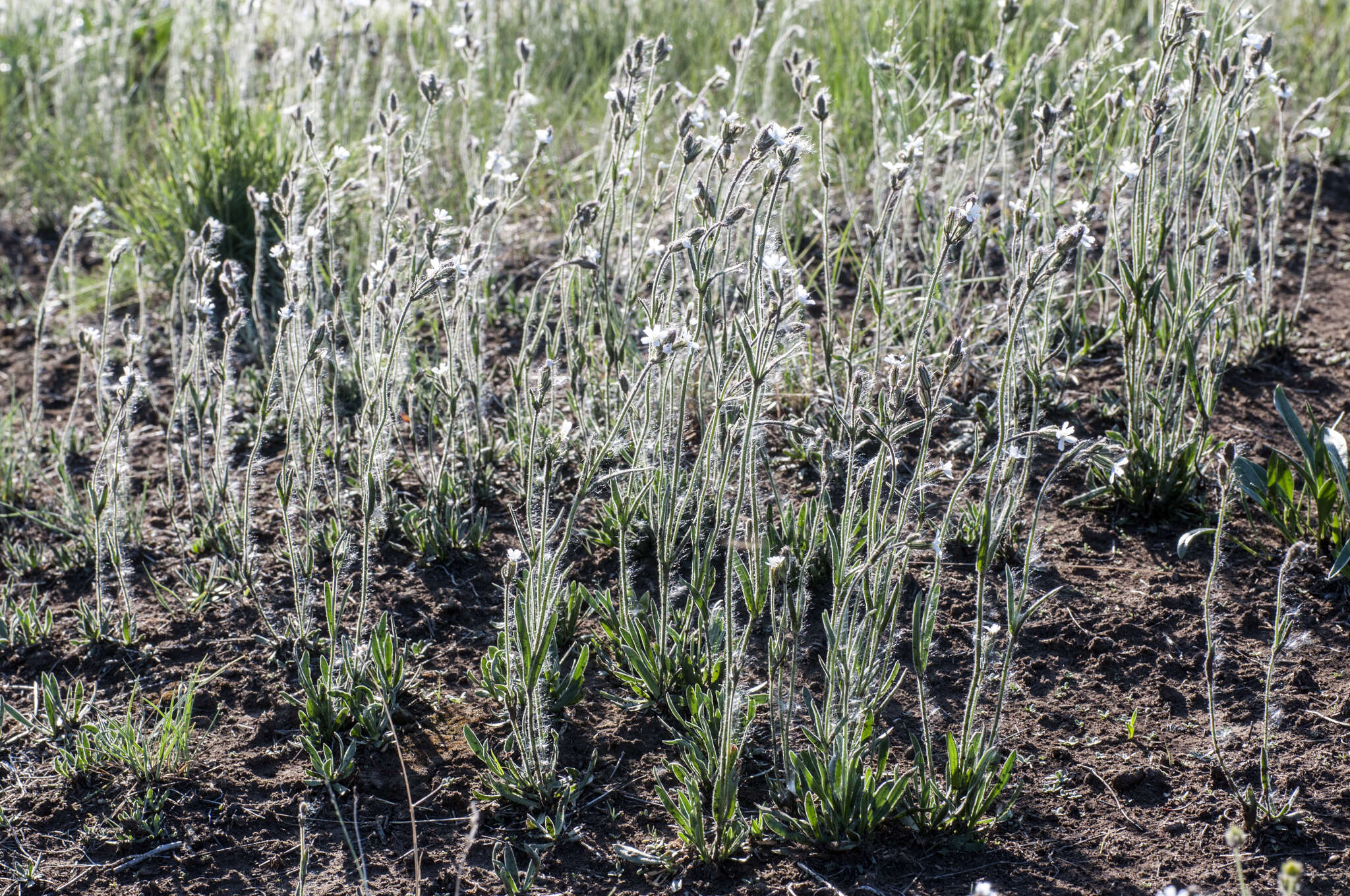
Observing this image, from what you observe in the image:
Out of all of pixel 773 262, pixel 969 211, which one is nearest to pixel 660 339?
pixel 773 262

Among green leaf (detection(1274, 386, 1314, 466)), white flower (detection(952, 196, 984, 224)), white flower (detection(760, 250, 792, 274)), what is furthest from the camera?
green leaf (detection(1274, 386, 1314, 466))

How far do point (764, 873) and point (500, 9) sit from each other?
5.82 meters

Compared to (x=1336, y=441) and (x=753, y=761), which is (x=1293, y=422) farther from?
(x=753, y=761)

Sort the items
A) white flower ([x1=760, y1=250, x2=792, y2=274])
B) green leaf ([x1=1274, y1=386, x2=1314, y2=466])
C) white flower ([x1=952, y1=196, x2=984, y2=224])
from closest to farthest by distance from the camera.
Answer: white flower ([x1=760, y1=250, x2=792, y2=274]) → white flower ([x1=952, y1=196, x2=984, y2=224]) → green leaf ([x1=1274, y1=386, x2=1314, y2=466])

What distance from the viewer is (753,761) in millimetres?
2443

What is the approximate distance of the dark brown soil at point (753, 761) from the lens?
2180 millimetres

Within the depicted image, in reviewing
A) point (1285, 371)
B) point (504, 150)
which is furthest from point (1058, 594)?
point (504, 150)

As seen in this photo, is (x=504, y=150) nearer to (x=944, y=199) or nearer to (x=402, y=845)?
(x=944, y=199)

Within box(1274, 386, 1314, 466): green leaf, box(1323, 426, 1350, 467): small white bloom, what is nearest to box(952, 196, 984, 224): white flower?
box(1274, 386, 1314, 466): green leaf

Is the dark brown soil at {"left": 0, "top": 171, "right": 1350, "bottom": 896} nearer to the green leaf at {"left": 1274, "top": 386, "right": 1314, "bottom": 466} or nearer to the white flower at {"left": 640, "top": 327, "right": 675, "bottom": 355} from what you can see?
the green leaf at {"left": 1274, "top": 386, "right": 1314, "bottom": 466}

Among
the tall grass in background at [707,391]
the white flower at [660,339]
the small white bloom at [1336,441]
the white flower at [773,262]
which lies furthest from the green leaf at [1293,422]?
the white flower at [660,339]

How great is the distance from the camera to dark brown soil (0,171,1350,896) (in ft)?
7.15

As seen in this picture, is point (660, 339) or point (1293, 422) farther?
point (1293, 422)

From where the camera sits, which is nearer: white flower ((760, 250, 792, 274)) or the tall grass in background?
white flower ((760, 250, 792, 274))
